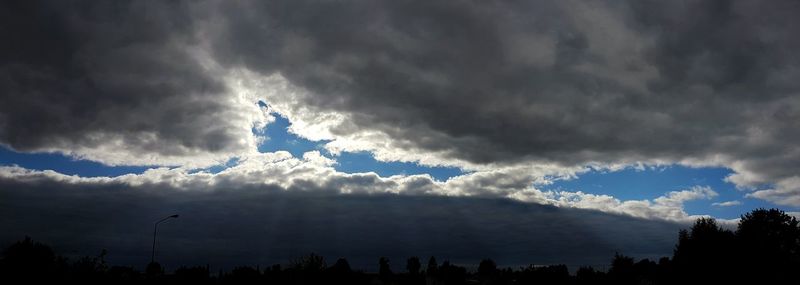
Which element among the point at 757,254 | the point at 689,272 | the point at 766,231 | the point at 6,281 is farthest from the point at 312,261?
the point at 766,231

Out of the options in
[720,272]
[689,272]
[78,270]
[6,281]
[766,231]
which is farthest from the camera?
[766,231]

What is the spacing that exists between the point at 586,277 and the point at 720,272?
3862 centimetres

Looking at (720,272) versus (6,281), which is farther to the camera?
(720,272)

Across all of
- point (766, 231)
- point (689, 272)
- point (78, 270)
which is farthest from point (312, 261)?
point (766, 231)

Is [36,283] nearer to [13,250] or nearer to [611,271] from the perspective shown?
[13,250]

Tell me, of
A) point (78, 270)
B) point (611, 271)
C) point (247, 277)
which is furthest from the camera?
point (611, 271)

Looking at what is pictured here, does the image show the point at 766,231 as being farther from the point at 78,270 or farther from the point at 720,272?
the point at 78,270

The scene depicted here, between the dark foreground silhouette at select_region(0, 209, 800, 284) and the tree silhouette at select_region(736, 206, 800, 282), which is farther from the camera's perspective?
the tree silhouette at select_region(736, 206, 800, 282)

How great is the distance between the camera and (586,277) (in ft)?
346

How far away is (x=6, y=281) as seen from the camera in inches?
1737

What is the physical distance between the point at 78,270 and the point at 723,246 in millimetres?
73722

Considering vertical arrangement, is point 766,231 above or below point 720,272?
above

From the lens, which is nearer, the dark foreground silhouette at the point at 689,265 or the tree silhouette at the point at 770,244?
the dark foreground silhouette at the point at 689,265

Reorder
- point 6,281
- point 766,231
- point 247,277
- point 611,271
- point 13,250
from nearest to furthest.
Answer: point 6,281 → point 13,250 → point 766,231 → point 247,277 → point 611,271
